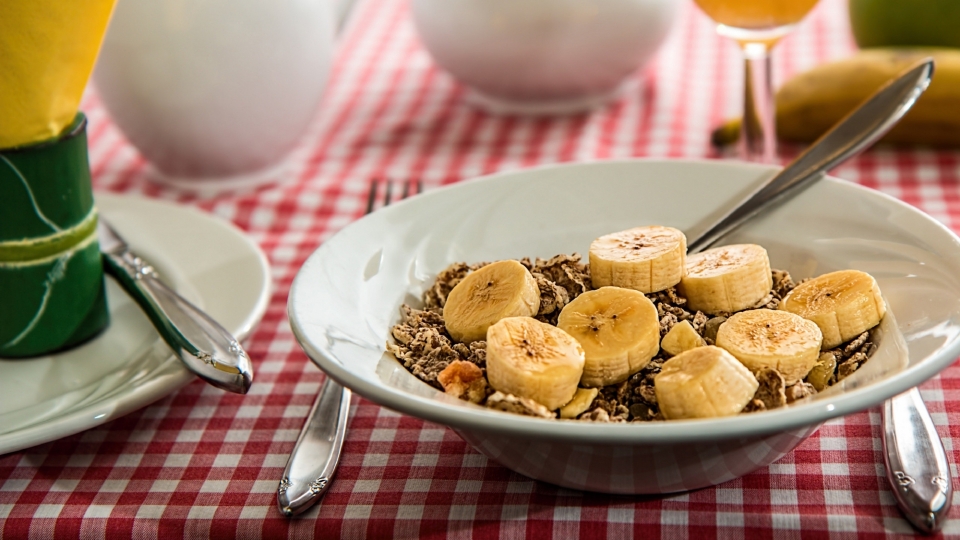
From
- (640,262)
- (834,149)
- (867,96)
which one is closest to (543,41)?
(867,96)

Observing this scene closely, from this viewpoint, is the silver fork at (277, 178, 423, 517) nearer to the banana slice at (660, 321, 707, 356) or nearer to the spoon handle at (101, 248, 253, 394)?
the spoon handle at (101, 248, 253, 394)

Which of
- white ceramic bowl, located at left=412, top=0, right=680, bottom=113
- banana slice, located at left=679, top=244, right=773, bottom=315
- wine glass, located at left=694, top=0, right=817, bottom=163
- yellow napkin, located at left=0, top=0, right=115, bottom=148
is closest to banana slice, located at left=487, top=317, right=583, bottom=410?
banana slice, located at left=679, top=244, right=773, bottom=315

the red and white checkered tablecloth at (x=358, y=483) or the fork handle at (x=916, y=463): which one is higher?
the fork handle at (x=916, y=463)

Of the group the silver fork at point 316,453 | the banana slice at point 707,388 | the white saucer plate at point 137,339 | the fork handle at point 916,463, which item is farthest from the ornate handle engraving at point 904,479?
the white saucer plate at point 137,339

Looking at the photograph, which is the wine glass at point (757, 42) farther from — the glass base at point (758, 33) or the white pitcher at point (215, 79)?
the white pitcher at point (215, 79)

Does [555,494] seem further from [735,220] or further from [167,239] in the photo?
[167,239]
